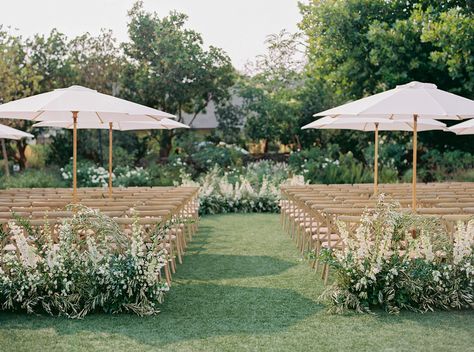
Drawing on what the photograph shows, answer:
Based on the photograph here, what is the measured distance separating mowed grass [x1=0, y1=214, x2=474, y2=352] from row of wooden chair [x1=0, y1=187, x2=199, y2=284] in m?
0.86

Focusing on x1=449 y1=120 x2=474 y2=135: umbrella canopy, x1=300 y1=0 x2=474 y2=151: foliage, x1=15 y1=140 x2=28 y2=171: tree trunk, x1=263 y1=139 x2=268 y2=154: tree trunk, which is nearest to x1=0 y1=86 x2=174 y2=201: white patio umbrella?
x1=449 y1=120 x2=474 y2=135: umbrella canopy

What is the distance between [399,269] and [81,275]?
329cm

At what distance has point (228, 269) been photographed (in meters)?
8.70

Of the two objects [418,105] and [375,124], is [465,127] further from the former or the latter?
[418,105]

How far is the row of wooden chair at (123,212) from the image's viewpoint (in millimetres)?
6867

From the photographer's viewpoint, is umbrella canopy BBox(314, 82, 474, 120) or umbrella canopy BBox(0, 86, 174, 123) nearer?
umbrella canopy BBox(314, 82, 474, 120)

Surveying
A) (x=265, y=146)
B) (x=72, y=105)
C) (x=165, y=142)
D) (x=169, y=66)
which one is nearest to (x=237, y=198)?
(x=72, y=105)

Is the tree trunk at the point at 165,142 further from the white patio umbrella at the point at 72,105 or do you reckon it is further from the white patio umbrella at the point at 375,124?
the white patio umbrella at the point at 72,105

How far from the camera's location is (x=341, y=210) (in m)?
7.68

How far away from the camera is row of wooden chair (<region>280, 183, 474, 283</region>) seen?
7.39 m

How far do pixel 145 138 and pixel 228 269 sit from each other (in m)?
17.6

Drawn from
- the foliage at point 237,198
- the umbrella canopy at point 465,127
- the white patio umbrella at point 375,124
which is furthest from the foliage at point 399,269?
the foliage at point 237,198

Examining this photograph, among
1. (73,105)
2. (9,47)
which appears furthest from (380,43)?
(73,105)

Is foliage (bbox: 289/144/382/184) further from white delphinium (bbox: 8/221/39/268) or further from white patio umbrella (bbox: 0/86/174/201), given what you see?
white delphinium (bbox: 8/221/39/268)
